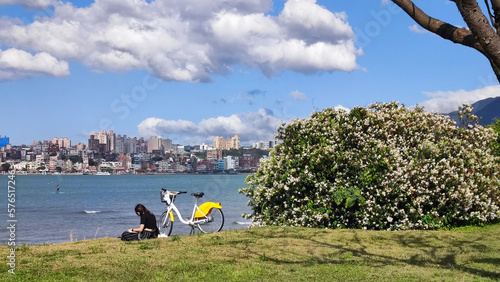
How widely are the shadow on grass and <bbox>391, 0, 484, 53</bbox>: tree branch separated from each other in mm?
4105

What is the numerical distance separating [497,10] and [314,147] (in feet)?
31.6

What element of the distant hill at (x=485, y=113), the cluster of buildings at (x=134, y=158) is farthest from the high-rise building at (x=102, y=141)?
the distant hill at (x=485, y=113)

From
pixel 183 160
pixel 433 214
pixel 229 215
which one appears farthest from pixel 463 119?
pixel 183 160

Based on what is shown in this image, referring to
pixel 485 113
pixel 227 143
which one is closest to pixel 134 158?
pixel 227 143

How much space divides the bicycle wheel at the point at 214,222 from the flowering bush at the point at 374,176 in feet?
4.38

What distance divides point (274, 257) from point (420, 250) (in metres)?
3.59

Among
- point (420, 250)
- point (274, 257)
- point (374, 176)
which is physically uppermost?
point (374, 176)

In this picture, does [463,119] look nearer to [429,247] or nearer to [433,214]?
[433,214]

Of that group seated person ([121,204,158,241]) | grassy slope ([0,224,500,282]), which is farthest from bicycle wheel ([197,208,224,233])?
seated person ([121,204,158,241])

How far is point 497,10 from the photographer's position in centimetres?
705

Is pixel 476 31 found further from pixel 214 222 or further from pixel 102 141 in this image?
pixel 102 141

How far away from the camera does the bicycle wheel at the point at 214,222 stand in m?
Result: 16.4

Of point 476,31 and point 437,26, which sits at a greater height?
point 437,26

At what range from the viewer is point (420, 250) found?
12.1 metres
